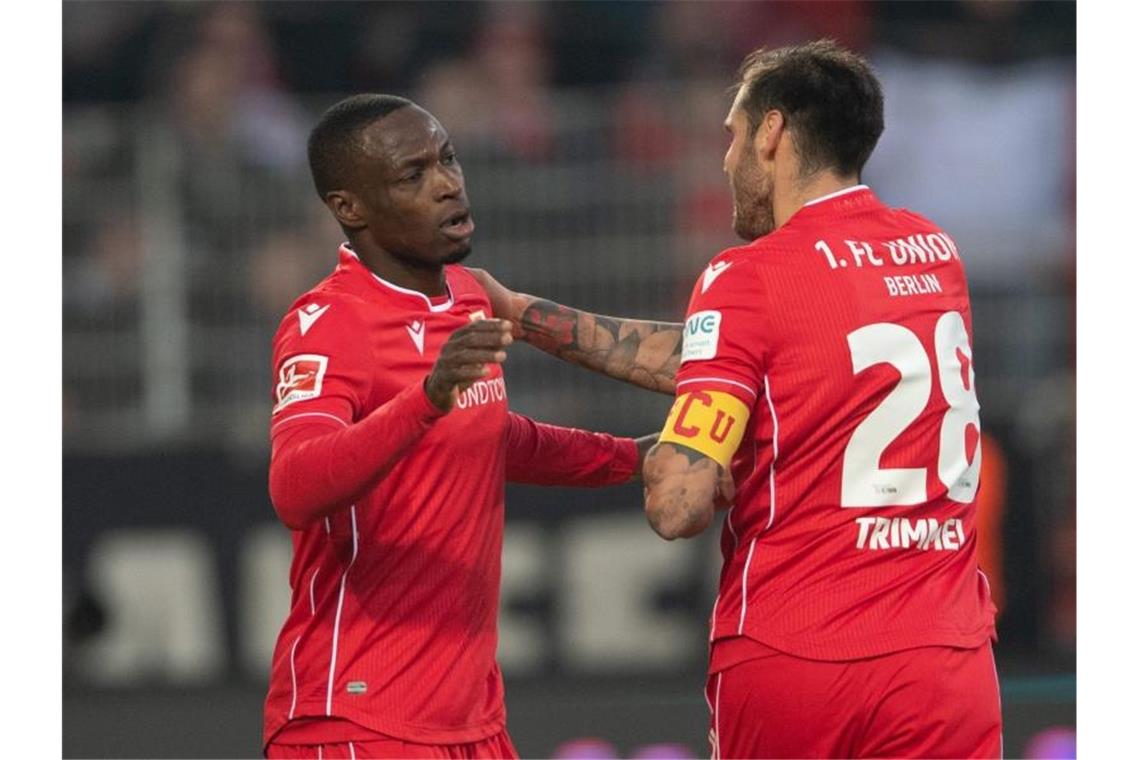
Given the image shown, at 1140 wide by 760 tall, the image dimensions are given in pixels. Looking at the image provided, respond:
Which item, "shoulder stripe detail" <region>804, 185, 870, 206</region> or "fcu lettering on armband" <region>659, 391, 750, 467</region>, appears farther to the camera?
"shoulder stripe detail" <region>804, 185, 870, 206</region>

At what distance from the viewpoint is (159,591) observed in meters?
9.31

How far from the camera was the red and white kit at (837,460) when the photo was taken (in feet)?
14.0

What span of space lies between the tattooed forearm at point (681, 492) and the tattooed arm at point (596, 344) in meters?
1.07

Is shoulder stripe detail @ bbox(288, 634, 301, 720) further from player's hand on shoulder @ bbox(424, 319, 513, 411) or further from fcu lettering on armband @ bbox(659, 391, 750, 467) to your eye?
fcu lettering on armband @ bbox(659, 391, 750, 467)

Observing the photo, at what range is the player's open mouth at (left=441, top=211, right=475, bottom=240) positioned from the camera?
4.64m

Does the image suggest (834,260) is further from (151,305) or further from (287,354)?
(151,305)

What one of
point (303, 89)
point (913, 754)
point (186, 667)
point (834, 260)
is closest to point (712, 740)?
point (913, 754)

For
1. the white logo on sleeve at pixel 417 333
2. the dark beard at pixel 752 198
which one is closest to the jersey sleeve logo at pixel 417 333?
the white logo on sleeve at pixel 417 333

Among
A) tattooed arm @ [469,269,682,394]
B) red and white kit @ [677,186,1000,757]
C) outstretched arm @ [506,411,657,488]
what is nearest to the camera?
red and white kit @ [677,186,1000,757]

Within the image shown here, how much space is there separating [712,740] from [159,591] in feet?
17.7

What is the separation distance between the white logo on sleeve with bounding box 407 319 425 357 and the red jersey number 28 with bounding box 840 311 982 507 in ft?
3.38

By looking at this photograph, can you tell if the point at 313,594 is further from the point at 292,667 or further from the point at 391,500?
the point at 391,500

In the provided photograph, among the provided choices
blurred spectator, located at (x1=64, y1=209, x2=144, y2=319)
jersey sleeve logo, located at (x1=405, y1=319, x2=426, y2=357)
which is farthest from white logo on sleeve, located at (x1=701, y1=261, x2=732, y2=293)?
blurred spectator, located at (x1=64, y1=209, x2=144, y2=319)

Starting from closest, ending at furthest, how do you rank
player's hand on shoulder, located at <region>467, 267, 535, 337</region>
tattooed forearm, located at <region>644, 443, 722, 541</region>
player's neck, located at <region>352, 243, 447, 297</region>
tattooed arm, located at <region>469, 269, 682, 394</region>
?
1. tattooed forearm, located at <region>644, 443, 722, 541</region>
2. player's neck, located at <region>352, 243, 447, 297</region>
3. player's hand on shoulder, located at <region>467, 267, 535, 337</region>
4. tattooed arm, located at <region>469, 269, 682, 394</region>
